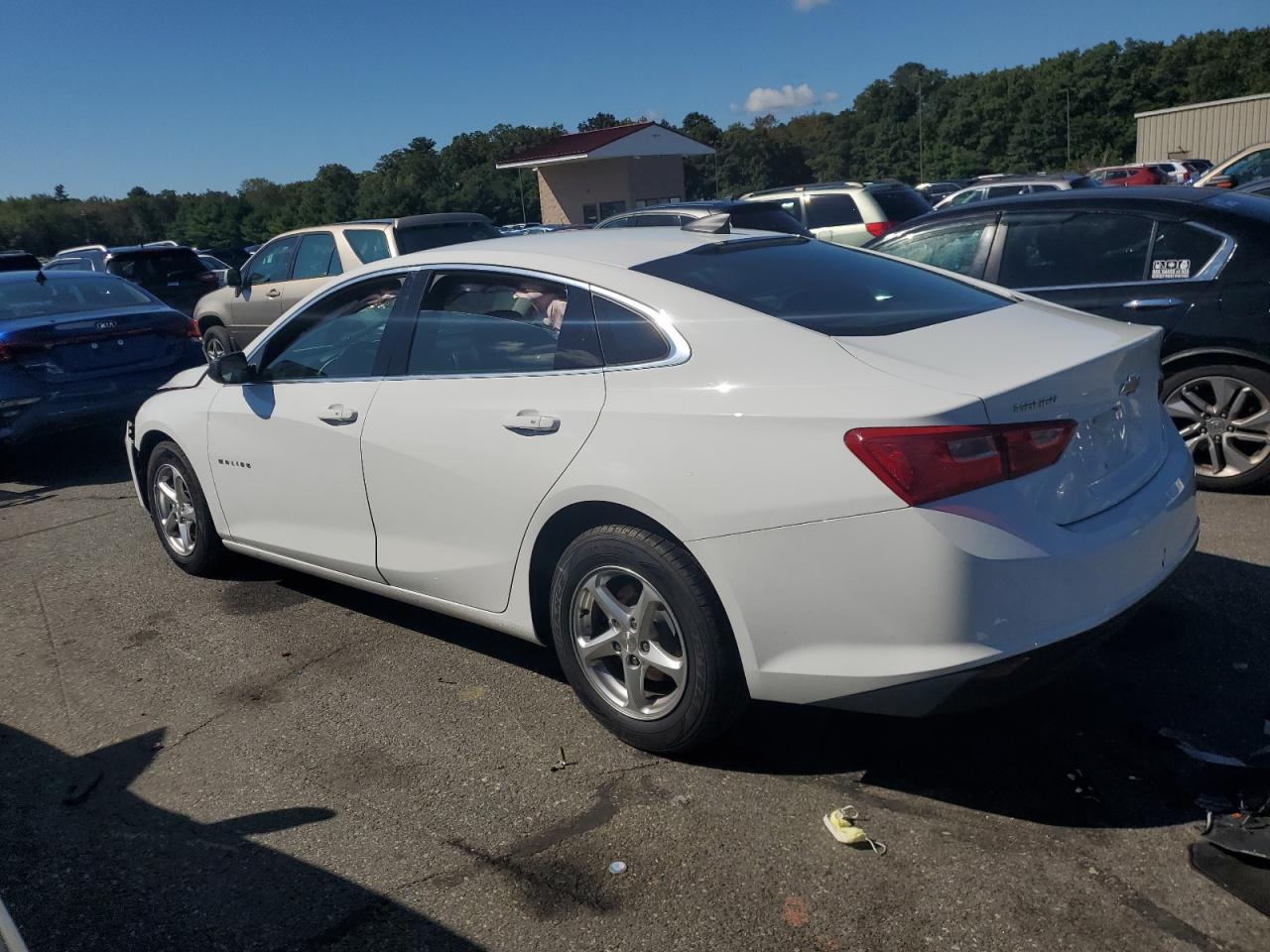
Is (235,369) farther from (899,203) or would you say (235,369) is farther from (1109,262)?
(899,203)

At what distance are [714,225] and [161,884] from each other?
2.97 meters

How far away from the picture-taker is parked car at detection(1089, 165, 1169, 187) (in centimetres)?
2900

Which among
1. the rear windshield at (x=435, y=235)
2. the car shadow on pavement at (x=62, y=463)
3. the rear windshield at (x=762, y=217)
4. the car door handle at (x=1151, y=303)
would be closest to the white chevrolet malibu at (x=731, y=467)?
the car door handle at (x=1151, y=303)

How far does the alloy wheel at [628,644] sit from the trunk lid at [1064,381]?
101 cm

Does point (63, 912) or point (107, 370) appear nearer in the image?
point (63, 912)

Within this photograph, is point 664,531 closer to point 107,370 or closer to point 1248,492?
point 1248,492

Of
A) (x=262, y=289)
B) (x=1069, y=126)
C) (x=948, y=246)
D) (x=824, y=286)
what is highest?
(x=824, y=286)

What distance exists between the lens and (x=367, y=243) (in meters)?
11.3

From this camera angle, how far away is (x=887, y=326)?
337 cm

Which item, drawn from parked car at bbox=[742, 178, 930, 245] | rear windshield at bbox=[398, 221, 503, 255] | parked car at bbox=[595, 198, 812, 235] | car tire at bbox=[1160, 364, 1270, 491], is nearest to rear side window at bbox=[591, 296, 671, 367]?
car tire at bbox=[1160, 364, 1270, 491]

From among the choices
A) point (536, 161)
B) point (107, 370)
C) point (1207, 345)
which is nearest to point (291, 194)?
point (536, 161)

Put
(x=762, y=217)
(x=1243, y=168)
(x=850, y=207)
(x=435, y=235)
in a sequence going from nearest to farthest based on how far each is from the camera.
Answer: (x=435, y=235) → (x=762, y=217) → (x=850, y=207) → (x=1243, y=168)

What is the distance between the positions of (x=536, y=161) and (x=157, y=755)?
37127 mm

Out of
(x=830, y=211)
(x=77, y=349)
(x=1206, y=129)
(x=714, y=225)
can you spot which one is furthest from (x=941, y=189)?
(x=714, y=225)
